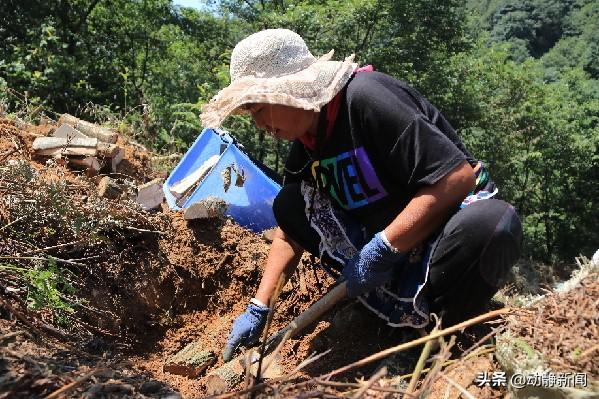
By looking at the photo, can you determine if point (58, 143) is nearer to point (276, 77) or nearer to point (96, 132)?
point (96, 132)

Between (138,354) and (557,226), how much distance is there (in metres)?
16.9

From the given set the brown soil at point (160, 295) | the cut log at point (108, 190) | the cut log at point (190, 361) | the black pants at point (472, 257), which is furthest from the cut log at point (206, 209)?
the black pants at point (472, 257)

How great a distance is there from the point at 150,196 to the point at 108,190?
21 centimetres

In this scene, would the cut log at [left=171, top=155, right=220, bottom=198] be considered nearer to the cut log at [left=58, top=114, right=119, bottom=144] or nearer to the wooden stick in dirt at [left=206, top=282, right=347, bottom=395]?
the cut log at [left=58, top=114, right=119, bottom=144]

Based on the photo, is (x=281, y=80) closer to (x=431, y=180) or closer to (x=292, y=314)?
(x=431, y=180)

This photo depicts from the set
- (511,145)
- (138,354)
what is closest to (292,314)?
(138,354)

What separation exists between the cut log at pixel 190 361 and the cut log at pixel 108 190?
0.87m

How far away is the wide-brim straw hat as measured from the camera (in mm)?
1646

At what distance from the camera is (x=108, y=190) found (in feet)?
8.67

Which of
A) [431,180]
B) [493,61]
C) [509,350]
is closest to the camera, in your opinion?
[509,350]

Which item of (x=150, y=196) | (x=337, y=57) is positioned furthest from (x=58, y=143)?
(x=337, y=57)

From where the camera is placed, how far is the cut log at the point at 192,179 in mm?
2896

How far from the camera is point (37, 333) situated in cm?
167

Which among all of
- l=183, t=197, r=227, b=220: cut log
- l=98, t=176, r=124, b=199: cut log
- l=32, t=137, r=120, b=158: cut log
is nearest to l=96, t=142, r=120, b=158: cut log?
l=32, t=137, r=120, b=158: cut log
